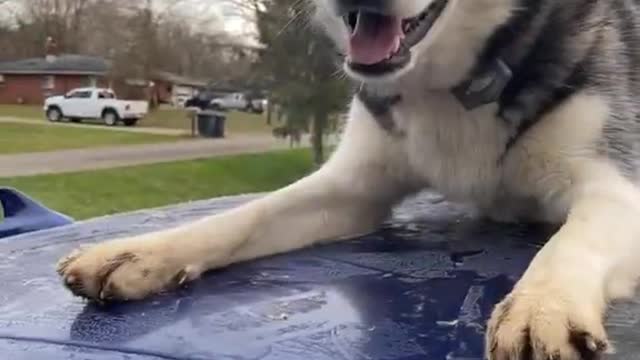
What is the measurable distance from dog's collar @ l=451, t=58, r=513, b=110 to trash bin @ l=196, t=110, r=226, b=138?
28069 millimetres

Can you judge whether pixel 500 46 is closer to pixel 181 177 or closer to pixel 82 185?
pixel 82 185

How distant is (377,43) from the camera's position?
206 cm

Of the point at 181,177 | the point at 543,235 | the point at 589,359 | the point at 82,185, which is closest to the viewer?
the point at 589,359

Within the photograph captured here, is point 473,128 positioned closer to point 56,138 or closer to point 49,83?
point 56,138

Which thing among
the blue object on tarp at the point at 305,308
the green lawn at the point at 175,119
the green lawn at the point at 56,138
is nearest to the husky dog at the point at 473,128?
the blue object on tarp at the point at 305,308

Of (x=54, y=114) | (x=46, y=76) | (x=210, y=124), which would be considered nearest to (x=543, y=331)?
(x=210, y=124)

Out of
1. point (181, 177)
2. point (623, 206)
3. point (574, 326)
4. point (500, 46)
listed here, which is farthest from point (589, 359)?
point (181, 177)

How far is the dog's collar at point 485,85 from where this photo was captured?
2299mm

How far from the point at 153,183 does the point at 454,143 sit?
46.4 feet

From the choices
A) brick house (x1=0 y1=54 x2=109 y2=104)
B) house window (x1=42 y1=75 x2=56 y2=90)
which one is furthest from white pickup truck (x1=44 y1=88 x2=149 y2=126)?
house window (x1=42 y1=75 x2=56 y2=90)

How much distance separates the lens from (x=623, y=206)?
2.05 meters

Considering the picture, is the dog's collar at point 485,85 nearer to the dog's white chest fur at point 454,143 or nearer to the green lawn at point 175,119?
the dog's white chest fur at point 454,143

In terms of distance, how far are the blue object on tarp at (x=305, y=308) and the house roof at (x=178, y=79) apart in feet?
103

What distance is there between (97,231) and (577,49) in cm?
108
